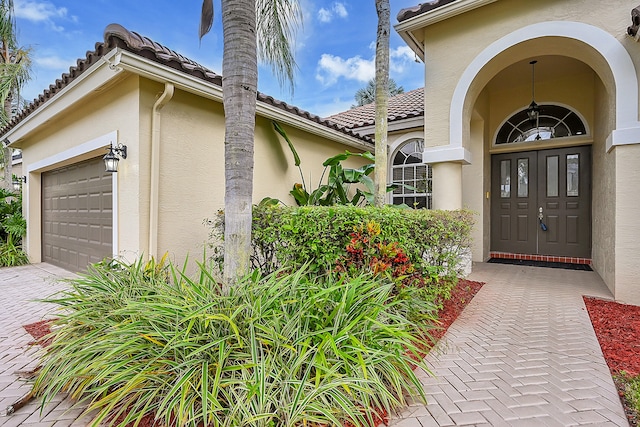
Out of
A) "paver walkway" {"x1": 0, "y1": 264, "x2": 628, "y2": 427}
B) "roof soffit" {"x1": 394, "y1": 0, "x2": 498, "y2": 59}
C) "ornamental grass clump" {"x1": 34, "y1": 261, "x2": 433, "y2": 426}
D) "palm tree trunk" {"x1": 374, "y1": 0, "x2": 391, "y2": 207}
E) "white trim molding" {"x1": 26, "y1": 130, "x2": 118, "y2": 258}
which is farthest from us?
"roof soffit" {"x1": 394, "y1": 0, "x2": 498, "y2": 59}

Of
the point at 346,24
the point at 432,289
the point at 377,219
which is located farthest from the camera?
the point at 346,24

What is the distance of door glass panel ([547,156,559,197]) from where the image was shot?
804 centimetres

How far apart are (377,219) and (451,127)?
146 inches

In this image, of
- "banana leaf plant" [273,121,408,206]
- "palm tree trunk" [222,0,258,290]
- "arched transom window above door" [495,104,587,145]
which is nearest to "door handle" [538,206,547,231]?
"arched transom window above door" [495,104,587,145]

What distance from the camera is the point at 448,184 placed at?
653cm

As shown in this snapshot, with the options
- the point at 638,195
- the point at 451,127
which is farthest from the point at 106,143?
the point at 638,195

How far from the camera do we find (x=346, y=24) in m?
9.86

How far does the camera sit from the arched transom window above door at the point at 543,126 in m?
7.84

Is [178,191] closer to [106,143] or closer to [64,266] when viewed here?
[106,143]

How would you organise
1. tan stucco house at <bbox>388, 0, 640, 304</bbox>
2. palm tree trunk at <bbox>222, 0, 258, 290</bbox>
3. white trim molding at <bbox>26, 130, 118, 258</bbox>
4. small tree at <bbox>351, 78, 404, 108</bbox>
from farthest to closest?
small tree at <bbox>351, 78, 404, 108</bbox>
white trim molding at <bbox>26, 130, 118, 258</bbox>
tan stucco house at <bbox>388, 0, 640, 304</bbox>
palm tree trunk at <bbox>222, 0, 258, 290</bbox>

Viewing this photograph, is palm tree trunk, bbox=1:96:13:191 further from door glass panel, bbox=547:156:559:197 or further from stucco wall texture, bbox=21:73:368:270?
door glass panel, bbox=547:156:559:197

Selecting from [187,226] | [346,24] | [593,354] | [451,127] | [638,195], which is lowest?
[593,354]

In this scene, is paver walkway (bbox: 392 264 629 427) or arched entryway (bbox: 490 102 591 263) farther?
arched entryway (bbox: 490 102 591 263)

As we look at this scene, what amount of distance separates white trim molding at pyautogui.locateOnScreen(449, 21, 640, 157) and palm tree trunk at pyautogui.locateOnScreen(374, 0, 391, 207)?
78.3 inches
